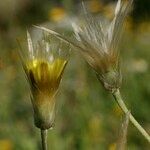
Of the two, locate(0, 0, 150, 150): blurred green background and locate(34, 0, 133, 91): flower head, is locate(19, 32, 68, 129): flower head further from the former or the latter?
locate(0, 0, 150, 150): blurred green background

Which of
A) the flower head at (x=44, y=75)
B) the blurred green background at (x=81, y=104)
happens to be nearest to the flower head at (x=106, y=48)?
the flower head at (x=44, y=75)

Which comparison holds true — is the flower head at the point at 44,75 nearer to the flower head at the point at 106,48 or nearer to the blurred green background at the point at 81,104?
the flower head at the point at 106,48

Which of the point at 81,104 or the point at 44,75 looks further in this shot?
the point at 81,104

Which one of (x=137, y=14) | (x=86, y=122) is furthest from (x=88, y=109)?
(x=137, y=14)

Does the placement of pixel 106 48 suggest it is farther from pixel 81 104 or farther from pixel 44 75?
pixel 81 104

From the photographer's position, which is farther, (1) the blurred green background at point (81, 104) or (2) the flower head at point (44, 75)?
(1) the blurred green background at point (81, 104)

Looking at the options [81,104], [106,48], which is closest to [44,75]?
[106,48]
